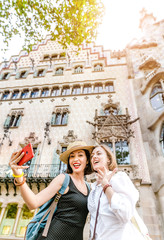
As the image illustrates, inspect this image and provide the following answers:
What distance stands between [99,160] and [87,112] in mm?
10900

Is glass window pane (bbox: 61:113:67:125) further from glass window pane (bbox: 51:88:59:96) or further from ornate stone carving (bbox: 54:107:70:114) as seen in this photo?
glass window pane (bbox: 51:88:59:96)

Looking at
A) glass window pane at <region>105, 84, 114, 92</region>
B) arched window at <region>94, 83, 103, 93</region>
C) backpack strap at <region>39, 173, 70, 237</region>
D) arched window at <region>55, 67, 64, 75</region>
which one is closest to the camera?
backpack strap at <region>39, 173, 70, 237</region>

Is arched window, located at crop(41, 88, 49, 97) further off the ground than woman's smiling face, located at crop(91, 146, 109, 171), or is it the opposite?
arched window, located at crop(41, 88, 49, 97)

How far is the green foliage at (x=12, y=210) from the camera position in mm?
8781

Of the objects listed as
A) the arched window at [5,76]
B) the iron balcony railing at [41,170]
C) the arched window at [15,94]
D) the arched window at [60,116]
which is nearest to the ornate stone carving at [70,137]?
the arched window at [60,116]

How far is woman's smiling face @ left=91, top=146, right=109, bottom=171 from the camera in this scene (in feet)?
7.36

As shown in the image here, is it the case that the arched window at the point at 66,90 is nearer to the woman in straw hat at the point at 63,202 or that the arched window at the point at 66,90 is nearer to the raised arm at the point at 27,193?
the woman in straw hat at the point at 63,202

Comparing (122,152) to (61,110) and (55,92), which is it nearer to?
(61,110)

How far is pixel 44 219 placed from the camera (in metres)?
1.91

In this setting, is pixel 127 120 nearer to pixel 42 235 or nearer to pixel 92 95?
pixel 92 95

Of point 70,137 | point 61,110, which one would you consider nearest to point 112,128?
point 70,137

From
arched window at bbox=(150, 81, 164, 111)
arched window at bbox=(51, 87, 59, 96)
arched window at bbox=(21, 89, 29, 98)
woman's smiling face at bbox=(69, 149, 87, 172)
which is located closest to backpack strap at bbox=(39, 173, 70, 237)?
woman's smiling face at bbox=(69, 149, 87, 172)

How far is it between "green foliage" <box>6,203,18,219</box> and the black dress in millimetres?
8738

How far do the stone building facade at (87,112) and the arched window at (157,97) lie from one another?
7cm
